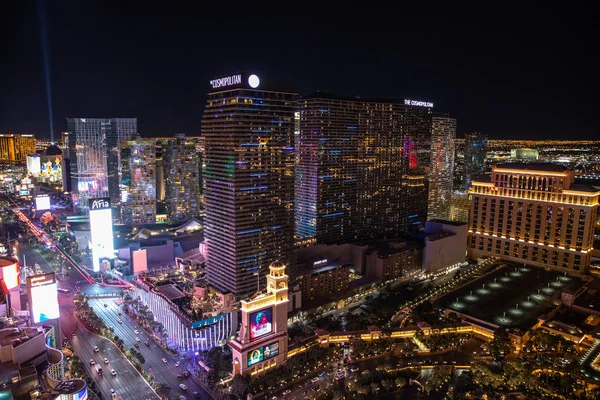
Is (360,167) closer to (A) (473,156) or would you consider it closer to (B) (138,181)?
(B) (138,181)

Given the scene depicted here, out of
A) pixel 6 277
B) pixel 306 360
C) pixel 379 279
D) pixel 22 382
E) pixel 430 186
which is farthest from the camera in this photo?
pixel 430 186

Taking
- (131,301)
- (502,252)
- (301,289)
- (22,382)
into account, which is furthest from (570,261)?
(22,382)

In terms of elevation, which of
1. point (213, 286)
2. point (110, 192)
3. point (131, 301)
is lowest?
point (131, 301)

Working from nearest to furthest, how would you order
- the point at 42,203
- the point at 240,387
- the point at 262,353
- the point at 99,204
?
1. the point at 240,387
2. the point at 262,353
3. the point at 99,204
4. the point at 42,203

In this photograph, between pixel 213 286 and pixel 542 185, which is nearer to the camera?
pixel 213 286

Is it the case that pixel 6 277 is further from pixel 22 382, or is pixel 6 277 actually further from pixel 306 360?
pixel 306 360

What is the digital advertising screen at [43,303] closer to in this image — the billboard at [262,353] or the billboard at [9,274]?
the billboard at [9,274]

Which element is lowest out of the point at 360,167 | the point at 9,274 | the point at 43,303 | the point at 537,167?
the point at 43,303

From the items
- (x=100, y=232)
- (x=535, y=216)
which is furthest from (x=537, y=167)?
(x=100, y=232)
